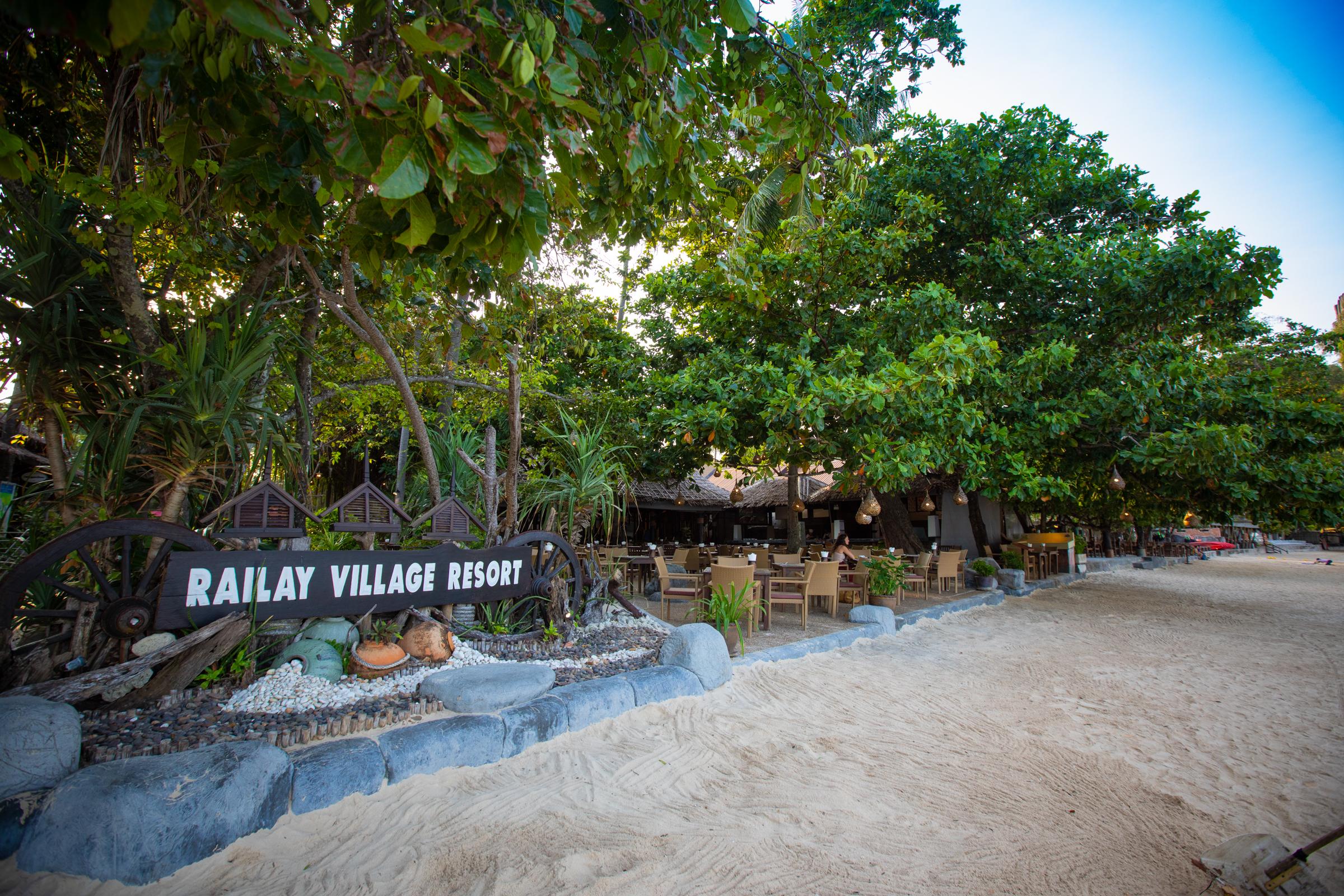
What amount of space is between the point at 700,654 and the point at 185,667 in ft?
9.91

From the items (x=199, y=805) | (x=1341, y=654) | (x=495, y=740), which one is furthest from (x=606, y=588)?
(x=1341, y=654)

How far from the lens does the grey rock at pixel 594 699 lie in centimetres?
344

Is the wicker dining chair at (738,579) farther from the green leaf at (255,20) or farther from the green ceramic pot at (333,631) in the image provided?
the green leaf at (255,20)

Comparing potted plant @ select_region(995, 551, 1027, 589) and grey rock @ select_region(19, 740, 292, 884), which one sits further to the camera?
potted plant @ select_region(995, 551, 1027, 589)

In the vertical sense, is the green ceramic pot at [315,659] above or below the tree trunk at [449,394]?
below

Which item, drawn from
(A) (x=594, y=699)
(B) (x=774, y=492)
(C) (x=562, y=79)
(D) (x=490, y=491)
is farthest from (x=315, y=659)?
(B) (x=774, y=492)

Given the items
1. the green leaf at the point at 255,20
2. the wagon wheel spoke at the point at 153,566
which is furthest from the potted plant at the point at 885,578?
the green leaf at the point at 255,20

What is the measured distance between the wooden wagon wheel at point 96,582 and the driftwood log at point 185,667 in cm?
28

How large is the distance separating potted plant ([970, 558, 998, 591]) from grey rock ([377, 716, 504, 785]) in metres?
9.93

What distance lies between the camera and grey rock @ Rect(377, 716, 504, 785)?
2723mm

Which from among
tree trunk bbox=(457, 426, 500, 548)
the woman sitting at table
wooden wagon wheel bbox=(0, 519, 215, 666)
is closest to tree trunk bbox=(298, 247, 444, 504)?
tree trunk bbox=(457, 426, 500, 548)

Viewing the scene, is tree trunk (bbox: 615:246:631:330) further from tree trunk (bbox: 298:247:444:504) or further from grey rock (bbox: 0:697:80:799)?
grey rock (bbox: 0:697:80:799)

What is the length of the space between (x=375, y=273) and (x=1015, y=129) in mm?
10223

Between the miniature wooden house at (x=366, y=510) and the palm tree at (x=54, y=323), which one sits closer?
the palm tree at (x=54, y=323)
